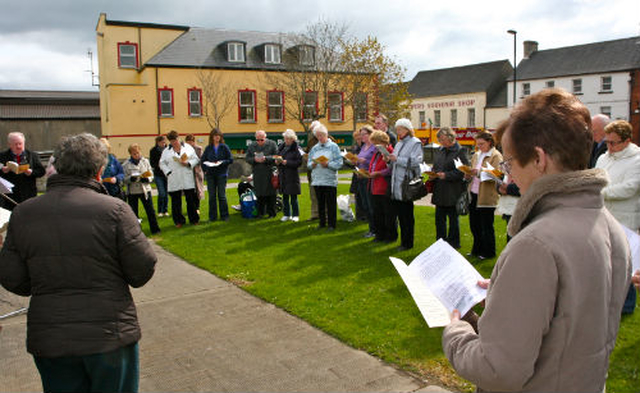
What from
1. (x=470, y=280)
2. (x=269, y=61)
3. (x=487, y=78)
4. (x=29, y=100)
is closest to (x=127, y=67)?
(x=269, y=61)

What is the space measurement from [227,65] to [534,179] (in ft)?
114

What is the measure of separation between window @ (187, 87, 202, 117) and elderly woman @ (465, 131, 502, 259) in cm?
2864

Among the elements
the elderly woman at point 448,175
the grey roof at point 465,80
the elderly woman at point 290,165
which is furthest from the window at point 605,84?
the elderly woman at point 448,175

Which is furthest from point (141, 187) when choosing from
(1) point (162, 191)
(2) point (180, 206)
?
(1) point (162, 191)

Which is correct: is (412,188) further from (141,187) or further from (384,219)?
(141,187)

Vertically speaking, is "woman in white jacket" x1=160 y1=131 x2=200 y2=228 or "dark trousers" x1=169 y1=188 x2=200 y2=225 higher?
"woman in white jacket" x1=160 y1=131 x2=200 y2=228

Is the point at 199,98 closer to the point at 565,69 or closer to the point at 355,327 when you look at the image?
the point at 355,327

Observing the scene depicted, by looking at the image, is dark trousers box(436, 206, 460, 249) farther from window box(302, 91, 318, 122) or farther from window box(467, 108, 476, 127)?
window box(467, 108, 476, 127)

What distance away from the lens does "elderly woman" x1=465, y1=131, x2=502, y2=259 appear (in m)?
7.39

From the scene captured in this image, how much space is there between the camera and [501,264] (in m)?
1.58

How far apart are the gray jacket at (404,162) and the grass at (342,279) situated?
3.54ft

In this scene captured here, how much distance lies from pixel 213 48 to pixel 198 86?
327cm

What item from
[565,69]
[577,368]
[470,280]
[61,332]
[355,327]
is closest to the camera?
[577,368]

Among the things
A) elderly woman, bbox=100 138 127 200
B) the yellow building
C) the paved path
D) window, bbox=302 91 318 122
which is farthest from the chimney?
the paved path
